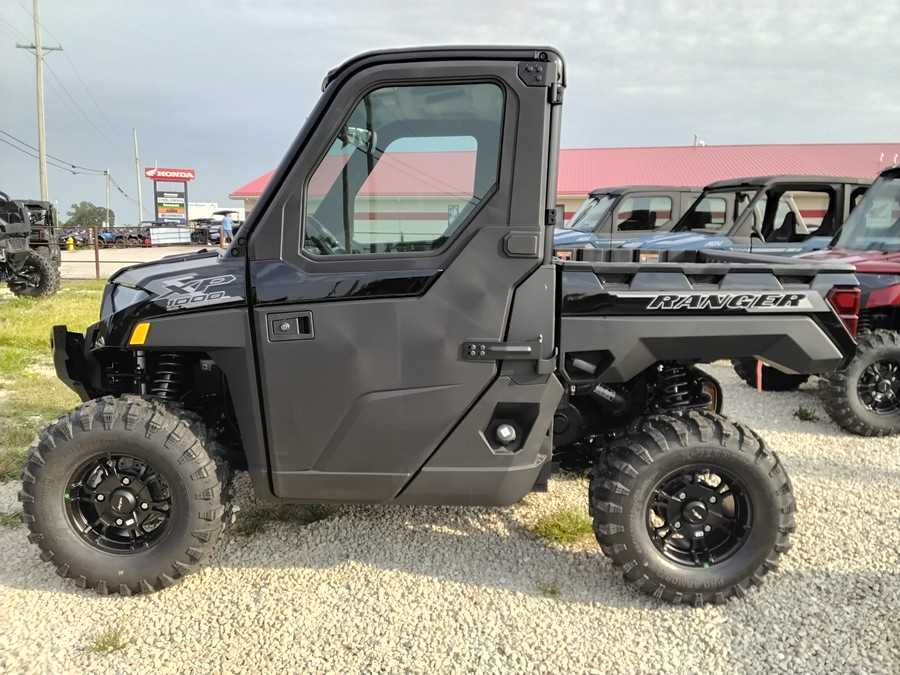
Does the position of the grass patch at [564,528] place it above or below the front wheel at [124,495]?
below

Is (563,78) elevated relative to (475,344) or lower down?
elevated

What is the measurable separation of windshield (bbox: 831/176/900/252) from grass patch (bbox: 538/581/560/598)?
4714mm

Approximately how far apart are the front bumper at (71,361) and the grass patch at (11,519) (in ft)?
2.91

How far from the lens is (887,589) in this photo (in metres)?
3.00

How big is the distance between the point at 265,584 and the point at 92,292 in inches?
488

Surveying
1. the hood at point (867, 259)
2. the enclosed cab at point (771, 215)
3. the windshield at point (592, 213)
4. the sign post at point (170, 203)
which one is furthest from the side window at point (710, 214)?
the sign post at point (170, 203)

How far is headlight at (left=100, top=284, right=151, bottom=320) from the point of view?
2855 mm

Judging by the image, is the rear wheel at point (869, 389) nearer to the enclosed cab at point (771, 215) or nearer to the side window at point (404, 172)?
the enclosed cab at point (771, 215)

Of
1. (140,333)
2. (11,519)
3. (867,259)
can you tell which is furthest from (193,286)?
(867,259)

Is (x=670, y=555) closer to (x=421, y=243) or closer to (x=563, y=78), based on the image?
(x=421, y=243)

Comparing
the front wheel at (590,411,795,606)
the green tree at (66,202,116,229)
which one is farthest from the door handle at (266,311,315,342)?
the green tree at (66,202,116,229)

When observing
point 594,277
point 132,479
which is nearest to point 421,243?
point 594,277

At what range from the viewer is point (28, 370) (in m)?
6.99

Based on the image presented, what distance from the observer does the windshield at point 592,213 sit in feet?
35.0
